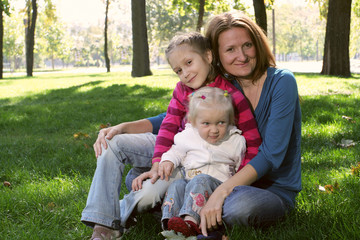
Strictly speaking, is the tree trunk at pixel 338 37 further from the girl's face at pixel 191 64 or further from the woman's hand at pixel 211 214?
the woman's hand at pixel 211 214

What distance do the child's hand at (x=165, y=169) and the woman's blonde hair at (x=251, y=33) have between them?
820mm

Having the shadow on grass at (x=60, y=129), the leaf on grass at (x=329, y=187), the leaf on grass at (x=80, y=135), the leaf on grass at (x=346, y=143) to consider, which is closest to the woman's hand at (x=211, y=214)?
the leaf on grass at (x=329, y=187)

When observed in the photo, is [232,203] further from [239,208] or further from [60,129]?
[60,129]

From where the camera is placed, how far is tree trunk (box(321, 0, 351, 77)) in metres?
14.4

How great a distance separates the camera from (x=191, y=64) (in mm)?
2885

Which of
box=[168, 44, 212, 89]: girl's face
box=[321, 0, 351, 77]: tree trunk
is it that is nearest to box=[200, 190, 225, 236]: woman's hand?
box=[168, 44, 212, 89]: girl's face

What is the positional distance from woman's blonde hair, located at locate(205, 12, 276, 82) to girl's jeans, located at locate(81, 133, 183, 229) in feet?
3.11

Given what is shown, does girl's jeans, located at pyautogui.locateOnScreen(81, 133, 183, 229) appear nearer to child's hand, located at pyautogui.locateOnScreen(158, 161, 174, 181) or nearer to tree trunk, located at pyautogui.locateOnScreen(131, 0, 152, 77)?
child's hand, located at pyautogui.locateOnScreen(158, 161, 174, 181)

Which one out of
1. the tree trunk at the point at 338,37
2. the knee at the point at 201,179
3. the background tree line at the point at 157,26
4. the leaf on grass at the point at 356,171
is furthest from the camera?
the background tree line at the point at 157,26

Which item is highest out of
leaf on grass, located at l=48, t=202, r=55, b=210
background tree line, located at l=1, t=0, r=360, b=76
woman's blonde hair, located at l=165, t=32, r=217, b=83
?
background tree line, located at l=1, t=0, r=360, b=76

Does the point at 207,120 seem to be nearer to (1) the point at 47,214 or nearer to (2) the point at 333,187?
(2) the point at 333,187

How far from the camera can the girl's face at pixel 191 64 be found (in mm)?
2869

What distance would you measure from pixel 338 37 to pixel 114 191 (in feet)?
45.9

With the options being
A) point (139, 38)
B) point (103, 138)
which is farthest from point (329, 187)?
point (139, 38)
